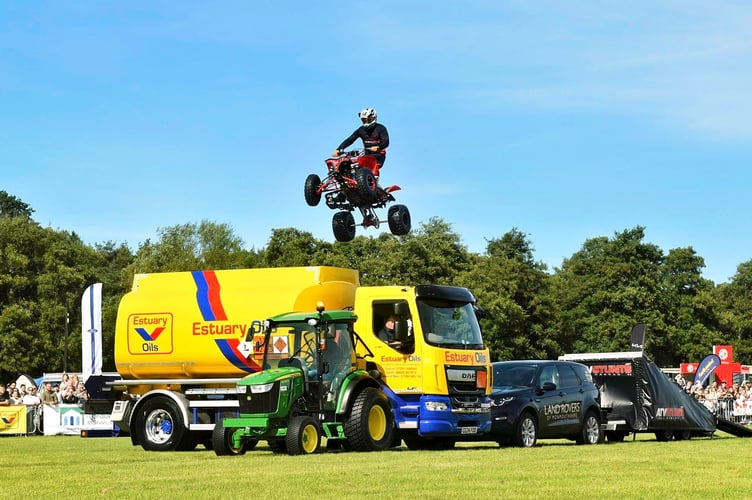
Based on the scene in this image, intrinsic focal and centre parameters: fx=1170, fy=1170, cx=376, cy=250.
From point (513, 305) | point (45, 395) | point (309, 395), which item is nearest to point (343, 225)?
point (45, 395)

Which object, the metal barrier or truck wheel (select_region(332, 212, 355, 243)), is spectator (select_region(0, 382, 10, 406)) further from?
the metal barrier

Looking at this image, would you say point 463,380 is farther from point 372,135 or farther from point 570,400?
point 372,135

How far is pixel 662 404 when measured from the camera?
2534 centimetres

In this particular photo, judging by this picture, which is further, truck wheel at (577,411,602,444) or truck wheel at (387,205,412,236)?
truck wheel at (387,205,412,236)

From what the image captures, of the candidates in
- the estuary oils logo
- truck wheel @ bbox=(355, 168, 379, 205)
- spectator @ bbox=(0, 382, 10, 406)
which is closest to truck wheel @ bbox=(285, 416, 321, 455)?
the estuary oils logo

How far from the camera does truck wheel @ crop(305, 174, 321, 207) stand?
97.2ft

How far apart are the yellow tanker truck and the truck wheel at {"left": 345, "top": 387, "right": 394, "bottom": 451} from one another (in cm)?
20

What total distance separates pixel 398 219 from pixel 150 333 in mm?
9655

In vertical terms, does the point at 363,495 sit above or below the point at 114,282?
below

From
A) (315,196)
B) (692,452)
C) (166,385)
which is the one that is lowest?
(692,452)

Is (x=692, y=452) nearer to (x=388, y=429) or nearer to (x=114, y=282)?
(x=388, y=429)

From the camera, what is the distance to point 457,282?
2972 inches

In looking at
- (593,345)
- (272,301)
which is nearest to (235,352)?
(272,301)

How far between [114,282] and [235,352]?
7525cm
